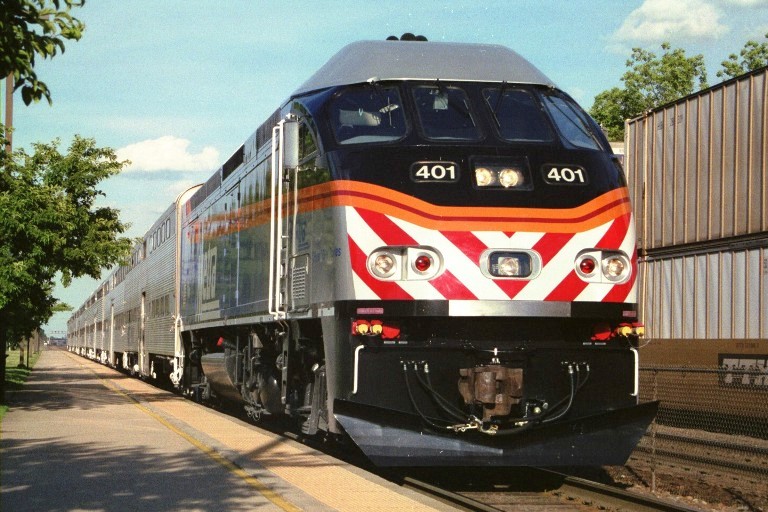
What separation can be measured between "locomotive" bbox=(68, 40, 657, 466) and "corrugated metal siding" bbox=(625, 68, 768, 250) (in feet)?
22.8

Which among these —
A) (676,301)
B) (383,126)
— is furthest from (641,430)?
(676,301)

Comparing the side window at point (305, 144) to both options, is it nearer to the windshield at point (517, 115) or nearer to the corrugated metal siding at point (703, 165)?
the windshield at point (517, 115)

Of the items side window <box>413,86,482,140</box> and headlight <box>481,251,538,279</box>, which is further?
side window <box>413,86,482,140</box>

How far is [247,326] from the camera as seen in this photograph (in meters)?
14.2

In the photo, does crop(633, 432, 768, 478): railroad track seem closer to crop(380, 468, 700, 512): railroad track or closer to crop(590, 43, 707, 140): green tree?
crop(380, 468, 700, 512): railroad track

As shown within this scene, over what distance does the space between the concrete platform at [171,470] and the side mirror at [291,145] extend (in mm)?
2901

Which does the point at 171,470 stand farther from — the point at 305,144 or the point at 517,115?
the point at 517,115

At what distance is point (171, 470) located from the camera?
10508mm

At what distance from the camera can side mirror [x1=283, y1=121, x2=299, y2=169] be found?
10.6 m

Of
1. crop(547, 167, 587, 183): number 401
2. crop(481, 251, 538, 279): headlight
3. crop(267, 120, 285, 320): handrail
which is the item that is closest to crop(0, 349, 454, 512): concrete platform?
crop(267, 120, 285, 320): handrail

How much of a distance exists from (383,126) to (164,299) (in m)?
16.1

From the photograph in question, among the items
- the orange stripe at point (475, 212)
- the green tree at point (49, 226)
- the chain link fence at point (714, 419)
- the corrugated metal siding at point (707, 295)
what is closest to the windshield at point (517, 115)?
the orange stripe at point (475, 212)

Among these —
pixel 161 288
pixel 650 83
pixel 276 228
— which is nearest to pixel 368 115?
pixel 276 228

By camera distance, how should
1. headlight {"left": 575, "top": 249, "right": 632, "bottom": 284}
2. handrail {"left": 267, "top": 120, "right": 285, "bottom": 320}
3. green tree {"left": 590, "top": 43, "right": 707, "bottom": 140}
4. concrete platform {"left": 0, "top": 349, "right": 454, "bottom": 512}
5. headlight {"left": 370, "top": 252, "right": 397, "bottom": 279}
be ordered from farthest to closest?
green tree {"left": 590, "top": 43, "right": 707, "bottom": 140} < handrail {"left": 267, "top": 120, "right": 285, "bottom": 320} < headlight {"left": 575, "top": 249, "right": 632, "bottom": 284} < headlight {"left": 370, "top": 252, "right": 397, "bottom": 279} < concrete platform {"left": 0, "top": 349, "right": 454, "bottom": 512}
